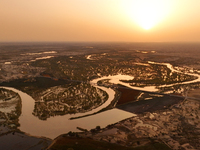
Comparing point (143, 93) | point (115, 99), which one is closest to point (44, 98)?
point (115, 99)

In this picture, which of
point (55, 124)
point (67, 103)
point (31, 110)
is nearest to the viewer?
point (55, 124)

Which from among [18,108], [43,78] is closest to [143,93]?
[18,108]

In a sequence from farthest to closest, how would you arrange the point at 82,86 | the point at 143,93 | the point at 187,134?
the point at 82,86
the point at 143,93
the point at 187,134

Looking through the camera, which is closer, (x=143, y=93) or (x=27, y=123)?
(x=27, y=123)

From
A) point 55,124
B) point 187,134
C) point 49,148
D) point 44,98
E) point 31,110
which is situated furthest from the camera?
point 44,98

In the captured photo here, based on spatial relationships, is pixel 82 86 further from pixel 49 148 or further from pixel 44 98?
pixel 49 148

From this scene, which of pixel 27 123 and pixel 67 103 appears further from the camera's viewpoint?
pixel 67 103

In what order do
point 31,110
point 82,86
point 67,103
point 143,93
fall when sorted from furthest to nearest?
point 82,86 < point 143,93 < point 67,103 < point 31,110

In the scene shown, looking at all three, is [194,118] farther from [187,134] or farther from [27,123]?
[27,123]

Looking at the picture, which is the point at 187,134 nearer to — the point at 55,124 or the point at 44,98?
the point at 55,124
